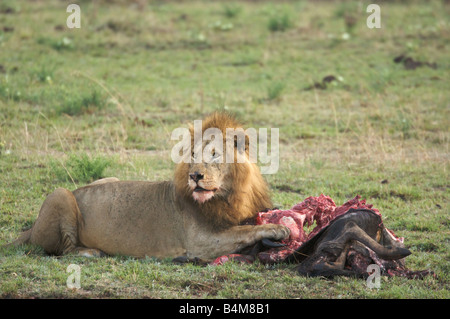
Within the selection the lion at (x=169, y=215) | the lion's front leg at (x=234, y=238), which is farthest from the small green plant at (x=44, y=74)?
the lion's front leg at (x=234, y=238)

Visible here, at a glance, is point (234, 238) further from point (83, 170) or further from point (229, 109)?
point (229, 109)

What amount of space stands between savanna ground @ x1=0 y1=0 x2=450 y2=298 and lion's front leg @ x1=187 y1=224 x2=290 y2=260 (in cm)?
23

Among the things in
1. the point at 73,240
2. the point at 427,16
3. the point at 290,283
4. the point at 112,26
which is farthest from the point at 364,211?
the point at 427,16

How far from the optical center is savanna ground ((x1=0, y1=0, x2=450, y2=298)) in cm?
556

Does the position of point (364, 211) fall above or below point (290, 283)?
above

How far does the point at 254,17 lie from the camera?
61.1ft

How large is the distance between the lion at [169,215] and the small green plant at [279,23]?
1166cm

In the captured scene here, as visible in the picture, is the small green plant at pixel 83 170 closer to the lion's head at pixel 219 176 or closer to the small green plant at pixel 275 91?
the lion's head at pixel 219 176

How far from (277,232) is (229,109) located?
21.8 ft

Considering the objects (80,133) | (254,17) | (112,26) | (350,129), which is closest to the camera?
(80,133)

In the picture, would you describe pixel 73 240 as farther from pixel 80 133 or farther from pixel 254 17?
pixel 254 17

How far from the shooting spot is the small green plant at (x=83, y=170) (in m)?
8.45

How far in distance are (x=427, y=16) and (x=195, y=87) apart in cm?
872

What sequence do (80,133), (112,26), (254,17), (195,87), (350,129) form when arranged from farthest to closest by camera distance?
(254,17), (112,26), (195,87), (350,129), (80,133)
